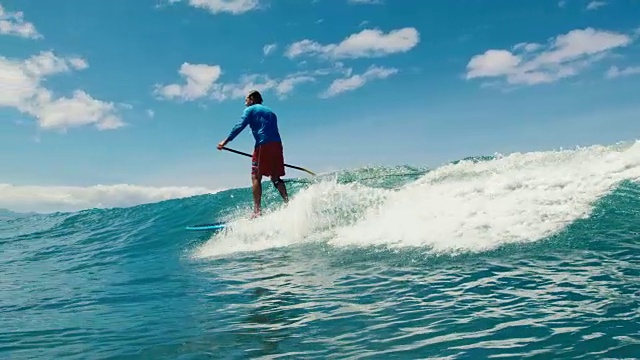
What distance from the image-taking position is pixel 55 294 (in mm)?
7441

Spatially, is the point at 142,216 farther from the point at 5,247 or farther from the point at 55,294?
the point at 55,294

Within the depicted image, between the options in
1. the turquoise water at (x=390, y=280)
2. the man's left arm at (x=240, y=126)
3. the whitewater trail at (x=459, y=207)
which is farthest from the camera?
the man's left arm at (x=240, y=126)

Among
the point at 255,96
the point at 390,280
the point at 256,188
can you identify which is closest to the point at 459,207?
the point at 390,280

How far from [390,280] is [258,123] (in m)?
6.67

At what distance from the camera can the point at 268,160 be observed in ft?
38.0

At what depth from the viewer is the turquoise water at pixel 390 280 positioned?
385 centimetres

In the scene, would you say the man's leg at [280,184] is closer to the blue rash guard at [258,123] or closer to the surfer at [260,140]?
the surfer at [260,140]

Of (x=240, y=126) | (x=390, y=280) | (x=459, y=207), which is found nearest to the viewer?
(x=390, y=280)

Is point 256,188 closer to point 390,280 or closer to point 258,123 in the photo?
point 258,123

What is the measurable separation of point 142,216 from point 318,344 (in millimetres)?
18607

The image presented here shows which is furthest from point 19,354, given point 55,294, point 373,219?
point 373,219

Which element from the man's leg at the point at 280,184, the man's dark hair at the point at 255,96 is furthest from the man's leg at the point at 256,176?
the man's dark hair at the point at 255,96

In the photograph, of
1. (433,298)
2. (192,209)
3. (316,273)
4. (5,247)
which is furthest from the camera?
(192,209)

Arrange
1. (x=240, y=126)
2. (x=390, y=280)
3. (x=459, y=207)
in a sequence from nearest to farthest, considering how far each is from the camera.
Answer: (x=390, y=280), (x=459, y=207), (x=240, y=126)
